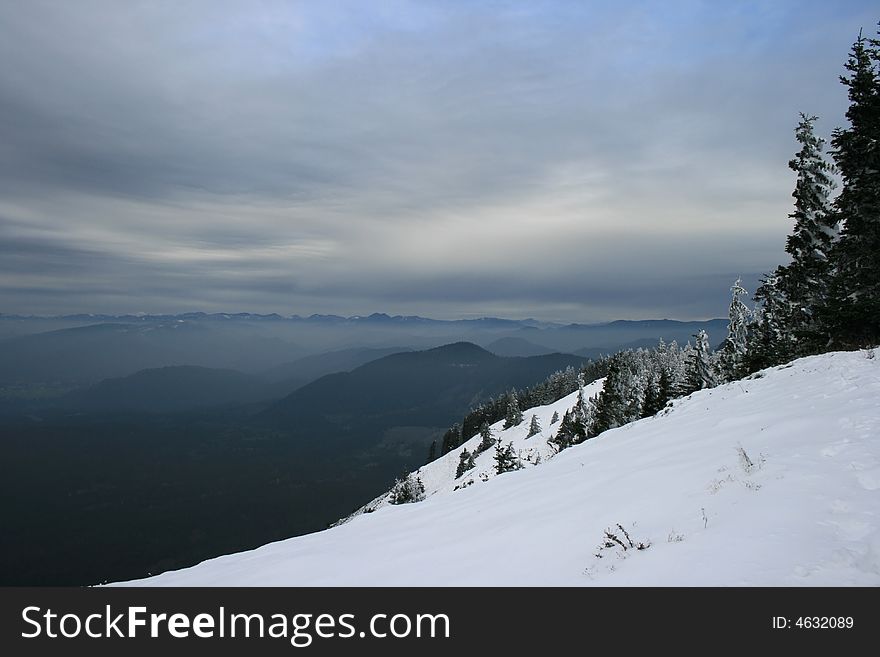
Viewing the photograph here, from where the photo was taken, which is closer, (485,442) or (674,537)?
(674,537)

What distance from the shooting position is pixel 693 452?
9.40 meters

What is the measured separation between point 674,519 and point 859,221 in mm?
16922

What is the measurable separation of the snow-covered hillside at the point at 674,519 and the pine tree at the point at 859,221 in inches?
130

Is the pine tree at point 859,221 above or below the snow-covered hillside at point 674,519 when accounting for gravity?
above

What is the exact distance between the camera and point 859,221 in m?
15.8

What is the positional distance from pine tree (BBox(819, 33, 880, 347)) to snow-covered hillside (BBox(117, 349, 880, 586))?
331cm

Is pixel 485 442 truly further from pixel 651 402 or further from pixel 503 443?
pixel 651 402

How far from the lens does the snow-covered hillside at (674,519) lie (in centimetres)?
469

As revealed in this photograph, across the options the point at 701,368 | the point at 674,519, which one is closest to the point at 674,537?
the point at 674,519

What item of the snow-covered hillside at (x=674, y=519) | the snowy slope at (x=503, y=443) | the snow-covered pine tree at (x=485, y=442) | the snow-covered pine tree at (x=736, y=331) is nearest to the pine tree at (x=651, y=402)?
the snow-covered pine tree at (x=736, y=331)

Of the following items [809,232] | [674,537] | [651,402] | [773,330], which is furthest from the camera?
[651,402]

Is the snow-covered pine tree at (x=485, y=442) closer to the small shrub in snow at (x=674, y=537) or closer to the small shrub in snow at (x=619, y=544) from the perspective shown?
the small shrub in snow at (x=619, y=544)
